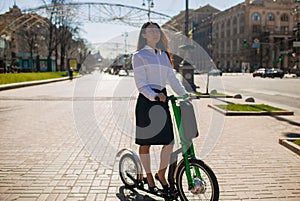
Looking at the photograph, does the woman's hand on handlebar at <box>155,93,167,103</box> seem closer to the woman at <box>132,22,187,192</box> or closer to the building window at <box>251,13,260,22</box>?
the woman at <box>132,22,187,192</box>

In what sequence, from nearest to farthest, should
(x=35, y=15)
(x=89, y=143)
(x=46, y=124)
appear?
(x=89, y=143), (x=46, y=124), (x=35, y=15)

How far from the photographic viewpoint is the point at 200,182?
11.3 feet

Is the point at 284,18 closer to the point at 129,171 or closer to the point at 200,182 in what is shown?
the point at 129,171

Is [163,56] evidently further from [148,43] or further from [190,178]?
[190,178]

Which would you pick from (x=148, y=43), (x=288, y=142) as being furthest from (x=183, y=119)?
(x=288, y=142)

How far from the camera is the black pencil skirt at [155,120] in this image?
3600mm

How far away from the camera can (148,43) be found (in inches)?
143

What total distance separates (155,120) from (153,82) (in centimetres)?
40

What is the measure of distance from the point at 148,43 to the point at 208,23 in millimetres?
93896

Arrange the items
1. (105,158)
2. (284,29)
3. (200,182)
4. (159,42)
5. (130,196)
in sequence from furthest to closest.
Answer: (284,29) < (105,158) < (130,196) < (159,42) < (200,182)

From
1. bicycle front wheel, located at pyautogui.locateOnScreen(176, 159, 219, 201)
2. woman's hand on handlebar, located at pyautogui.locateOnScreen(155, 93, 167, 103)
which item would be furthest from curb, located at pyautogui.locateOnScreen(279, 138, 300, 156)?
woman's hand on handlebar, located at pyautogui.locateOnScreen(155, 93, 167, 103)

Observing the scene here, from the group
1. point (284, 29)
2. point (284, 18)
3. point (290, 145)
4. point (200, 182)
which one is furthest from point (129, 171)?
point (284, 29)

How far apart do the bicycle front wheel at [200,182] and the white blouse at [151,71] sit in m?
0.76

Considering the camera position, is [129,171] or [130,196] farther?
[129,171]
